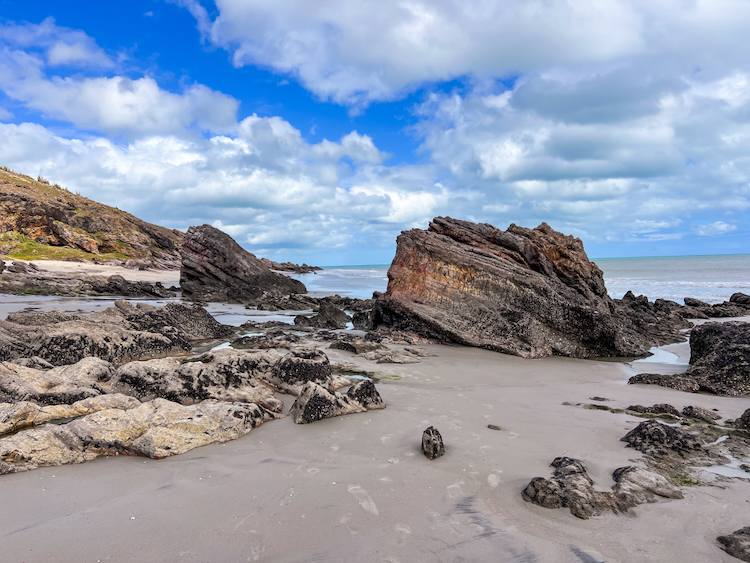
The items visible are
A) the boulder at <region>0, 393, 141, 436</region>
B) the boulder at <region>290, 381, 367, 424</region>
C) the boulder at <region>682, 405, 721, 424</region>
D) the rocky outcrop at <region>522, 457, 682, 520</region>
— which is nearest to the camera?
the rocky outcrop at <region>522, 457, 682, 520</region>

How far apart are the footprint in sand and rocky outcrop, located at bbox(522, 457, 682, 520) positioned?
4.82 feet

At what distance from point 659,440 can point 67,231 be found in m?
58.9

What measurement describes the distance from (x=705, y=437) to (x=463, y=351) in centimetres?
733

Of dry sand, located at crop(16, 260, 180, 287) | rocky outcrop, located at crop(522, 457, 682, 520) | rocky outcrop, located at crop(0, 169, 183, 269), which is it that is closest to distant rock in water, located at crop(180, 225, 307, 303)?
dry sand, located at crop(16, 260, 180, 287)

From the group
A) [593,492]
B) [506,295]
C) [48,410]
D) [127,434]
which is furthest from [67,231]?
[593,492]

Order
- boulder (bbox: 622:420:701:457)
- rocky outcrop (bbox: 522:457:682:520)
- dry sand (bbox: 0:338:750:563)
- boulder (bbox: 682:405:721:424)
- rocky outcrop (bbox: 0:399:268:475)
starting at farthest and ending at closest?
1. boulder (bbox: 682:405:721:424)
2. boulder (bbox: 622:420:701:457)
3. rocky outcrop (bbox: 0:399:268:475)
4. rocky outcrop (bbox: 522:457:682:520)
5. dry sand (bbox: 0:338:750:563)

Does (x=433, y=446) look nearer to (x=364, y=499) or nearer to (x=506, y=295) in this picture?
(x=364, y=499)

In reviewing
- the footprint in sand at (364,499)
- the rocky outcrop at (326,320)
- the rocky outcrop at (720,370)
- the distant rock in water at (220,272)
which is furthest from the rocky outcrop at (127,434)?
the distant rock in water at (220,272)

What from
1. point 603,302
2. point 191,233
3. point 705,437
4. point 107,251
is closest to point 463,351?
A: point 603,302

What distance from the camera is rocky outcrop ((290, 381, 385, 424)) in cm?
706

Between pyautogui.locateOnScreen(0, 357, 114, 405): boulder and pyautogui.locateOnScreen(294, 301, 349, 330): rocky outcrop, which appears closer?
pyautogui.locateOnScreen(0, 357, 114, 405): boulder

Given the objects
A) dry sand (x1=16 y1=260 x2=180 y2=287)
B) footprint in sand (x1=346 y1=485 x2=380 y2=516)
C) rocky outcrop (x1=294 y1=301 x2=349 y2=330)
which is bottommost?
footprint in sand (x1=346 y1=485 x2=380 y2=516)

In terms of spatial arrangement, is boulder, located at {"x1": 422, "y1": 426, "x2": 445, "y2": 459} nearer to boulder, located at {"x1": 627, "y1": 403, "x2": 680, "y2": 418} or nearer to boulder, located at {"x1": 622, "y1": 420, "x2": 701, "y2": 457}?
boulder, located at {"x1": 622, "y1": 420, "x2": 701, "y2": 457}

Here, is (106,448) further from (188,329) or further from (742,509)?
(188,329)
